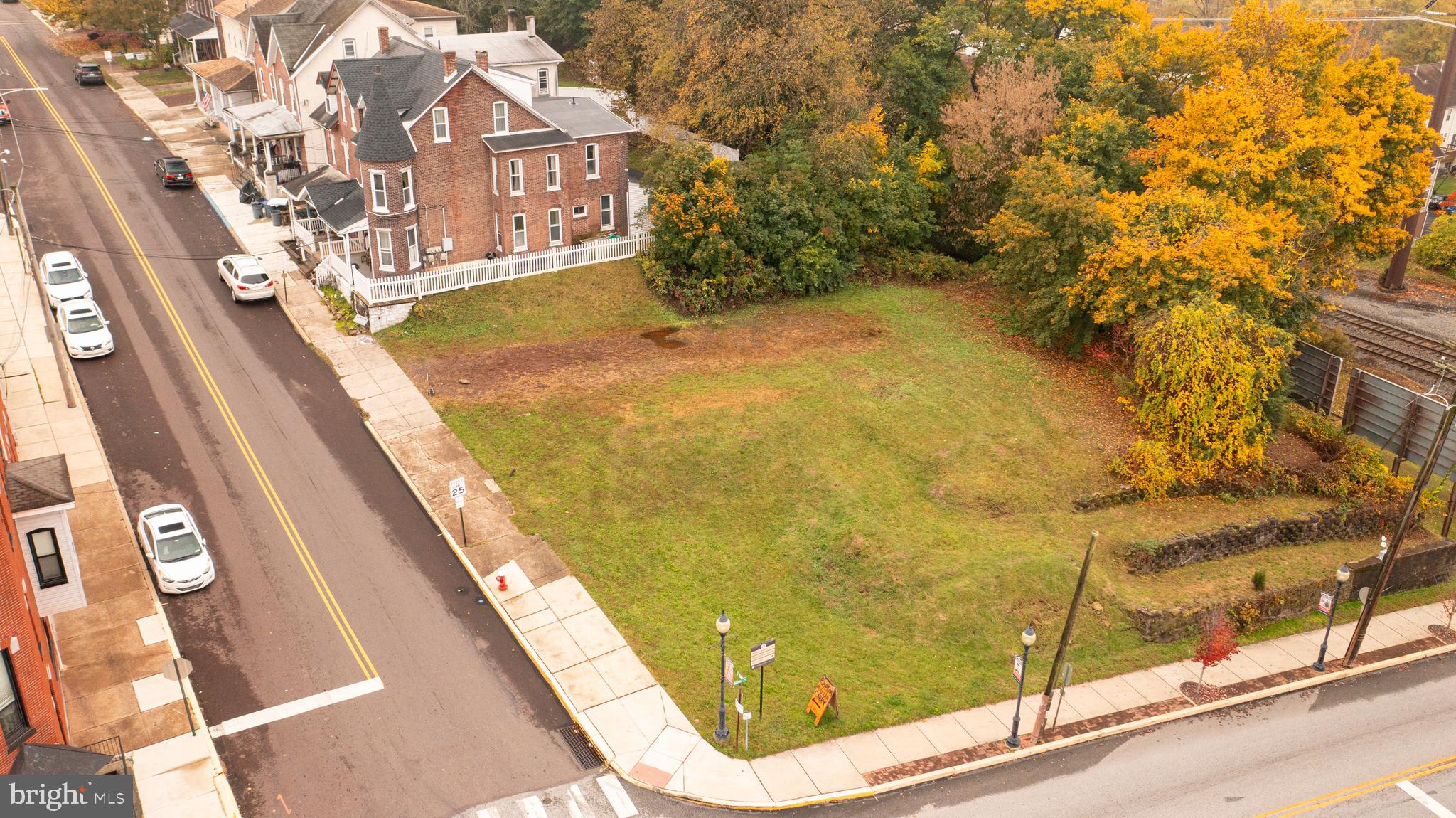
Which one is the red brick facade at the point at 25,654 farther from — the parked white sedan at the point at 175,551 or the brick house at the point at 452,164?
the brick house at the point at 452,164

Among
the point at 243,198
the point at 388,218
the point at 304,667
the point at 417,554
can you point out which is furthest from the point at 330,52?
the point at 304,667

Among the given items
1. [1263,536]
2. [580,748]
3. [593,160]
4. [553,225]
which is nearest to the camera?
[580,748]

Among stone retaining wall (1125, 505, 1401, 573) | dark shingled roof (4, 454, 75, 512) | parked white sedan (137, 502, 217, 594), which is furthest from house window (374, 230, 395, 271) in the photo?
stone retaining wall (1125, 505, 1401, 573)

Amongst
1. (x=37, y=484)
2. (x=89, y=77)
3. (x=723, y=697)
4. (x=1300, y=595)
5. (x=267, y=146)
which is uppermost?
(x=89, y=77)

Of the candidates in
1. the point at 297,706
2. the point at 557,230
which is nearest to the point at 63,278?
the point at 557,230

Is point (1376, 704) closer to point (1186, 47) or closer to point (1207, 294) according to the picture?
point (1207, 294)

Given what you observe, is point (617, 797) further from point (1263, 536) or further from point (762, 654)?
point (1263, 536)

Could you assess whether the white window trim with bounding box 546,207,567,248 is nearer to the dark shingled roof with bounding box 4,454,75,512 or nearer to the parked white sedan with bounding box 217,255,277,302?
the parked white sedan with bounding box 217,255,277,302
